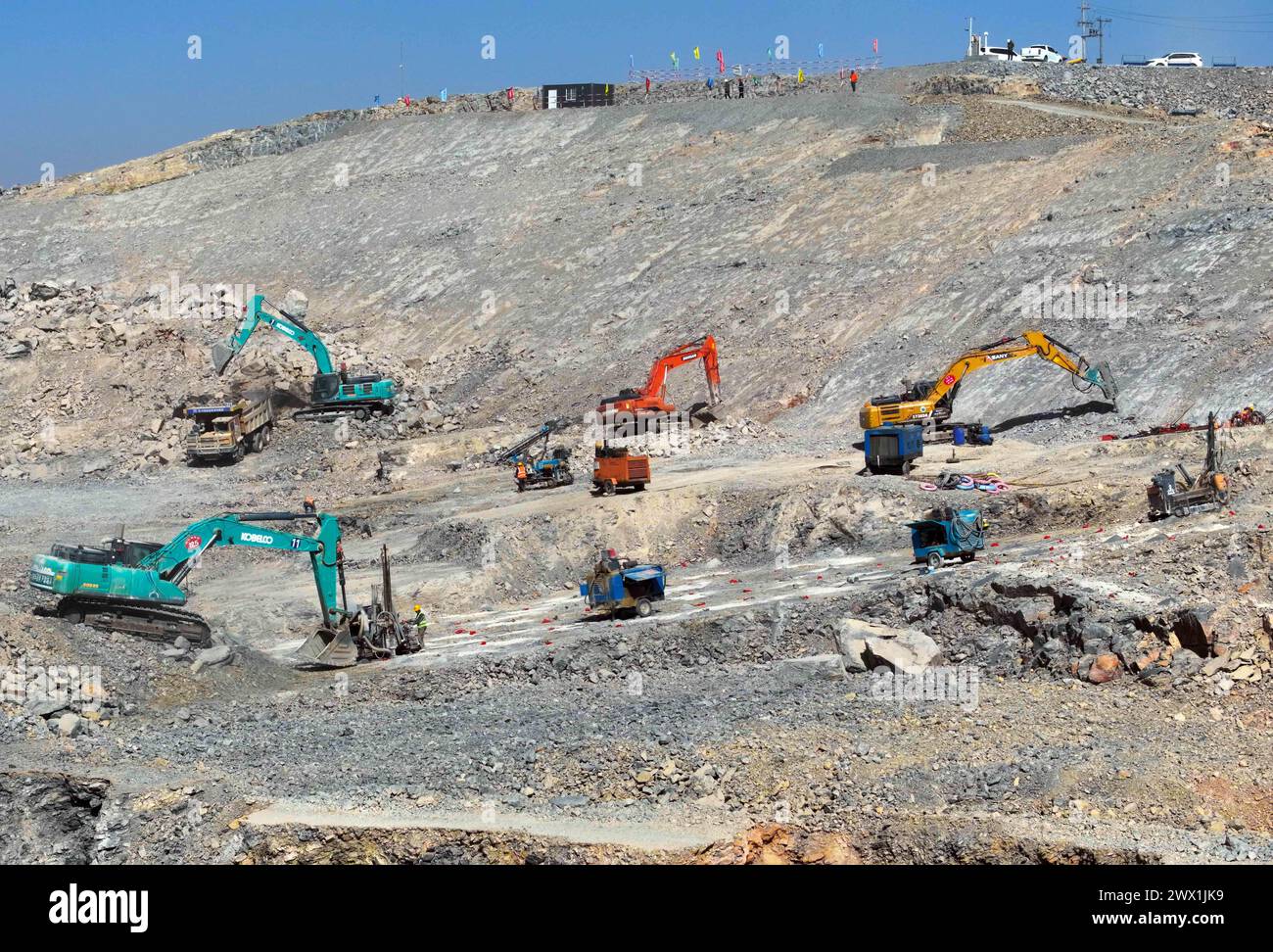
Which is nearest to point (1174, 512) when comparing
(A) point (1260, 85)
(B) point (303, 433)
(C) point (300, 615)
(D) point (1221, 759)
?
(D) point (1221, 759)

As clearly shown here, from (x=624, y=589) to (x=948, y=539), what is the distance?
16.9 ft

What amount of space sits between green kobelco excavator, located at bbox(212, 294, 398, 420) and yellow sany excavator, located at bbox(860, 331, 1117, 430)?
44.5 feet

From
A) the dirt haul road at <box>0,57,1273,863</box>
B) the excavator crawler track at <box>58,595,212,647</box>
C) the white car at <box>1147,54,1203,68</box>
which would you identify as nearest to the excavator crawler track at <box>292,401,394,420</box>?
the dirt haul road at <box>0,57,1273,863</box>

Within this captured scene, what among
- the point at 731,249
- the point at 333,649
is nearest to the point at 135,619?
the point at 333,649

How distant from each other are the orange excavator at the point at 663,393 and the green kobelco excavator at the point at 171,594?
13493 millimetres

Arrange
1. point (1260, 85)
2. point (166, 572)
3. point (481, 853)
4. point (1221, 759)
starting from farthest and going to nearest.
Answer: point (1260, 85) → point (166, 572) → point (1221, 759) → point (481, 853)

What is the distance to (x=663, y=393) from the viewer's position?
36.6 meters

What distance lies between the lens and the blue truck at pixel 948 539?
75.1 ft

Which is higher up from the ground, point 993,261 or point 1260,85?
point 1260,85

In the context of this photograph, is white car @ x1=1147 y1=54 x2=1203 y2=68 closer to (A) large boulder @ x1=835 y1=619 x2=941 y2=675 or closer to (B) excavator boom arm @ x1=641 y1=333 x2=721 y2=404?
(B) excavator boom arm @ x1=641 y1=333 x2=721 y2=404

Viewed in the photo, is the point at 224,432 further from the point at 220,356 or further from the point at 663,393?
the point at 663,393

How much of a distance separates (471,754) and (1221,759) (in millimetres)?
7819

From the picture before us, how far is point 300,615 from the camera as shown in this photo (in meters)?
24.7
